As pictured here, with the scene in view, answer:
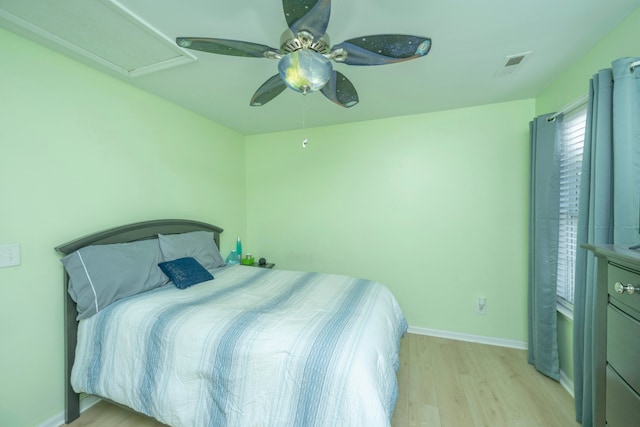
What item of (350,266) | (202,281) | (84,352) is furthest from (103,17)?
(350,266)

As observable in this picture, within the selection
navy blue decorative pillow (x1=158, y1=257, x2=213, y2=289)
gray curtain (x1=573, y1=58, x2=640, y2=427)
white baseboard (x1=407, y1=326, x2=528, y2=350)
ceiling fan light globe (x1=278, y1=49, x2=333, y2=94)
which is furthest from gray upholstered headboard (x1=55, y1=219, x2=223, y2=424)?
gray curtain (x1=573, y1=58, x2=640, y2=427)

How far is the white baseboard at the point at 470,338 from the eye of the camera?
243 centimetres

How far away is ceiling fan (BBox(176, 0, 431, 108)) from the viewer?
1.03 metres

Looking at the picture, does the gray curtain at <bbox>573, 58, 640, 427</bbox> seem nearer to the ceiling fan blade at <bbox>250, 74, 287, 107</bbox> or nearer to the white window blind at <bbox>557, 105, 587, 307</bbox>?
the white window blind at <bbox>557, 105, 587, 307</bbox>

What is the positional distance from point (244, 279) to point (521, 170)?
2780 millimetres

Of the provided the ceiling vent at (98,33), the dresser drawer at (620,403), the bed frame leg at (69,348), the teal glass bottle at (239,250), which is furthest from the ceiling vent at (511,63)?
the bed frame leg at (69,348)

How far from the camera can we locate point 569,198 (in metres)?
1.92

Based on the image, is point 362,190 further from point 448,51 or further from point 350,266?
point 448,51

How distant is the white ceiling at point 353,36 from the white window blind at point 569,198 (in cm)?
45

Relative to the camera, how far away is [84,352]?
1.58 meters

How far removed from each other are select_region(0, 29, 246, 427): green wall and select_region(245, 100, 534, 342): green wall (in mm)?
1592

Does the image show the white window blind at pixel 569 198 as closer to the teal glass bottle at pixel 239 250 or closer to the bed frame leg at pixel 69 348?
the teal glass bottle at pixel 239 250

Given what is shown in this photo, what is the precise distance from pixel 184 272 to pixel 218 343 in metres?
0.97

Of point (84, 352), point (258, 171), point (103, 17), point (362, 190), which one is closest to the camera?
point (103, 17)
